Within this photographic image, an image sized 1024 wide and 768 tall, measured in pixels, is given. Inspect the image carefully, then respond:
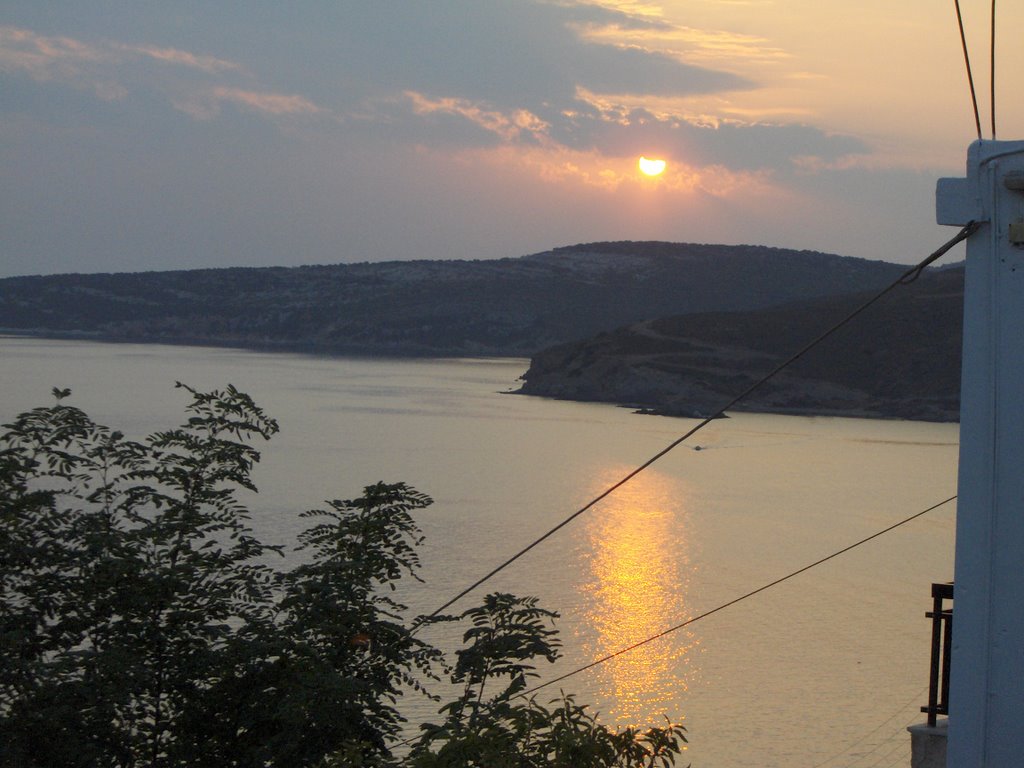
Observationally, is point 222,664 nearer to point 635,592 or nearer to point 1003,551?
point 1003,551

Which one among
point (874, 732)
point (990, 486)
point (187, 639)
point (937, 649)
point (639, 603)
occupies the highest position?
point (990, 486)

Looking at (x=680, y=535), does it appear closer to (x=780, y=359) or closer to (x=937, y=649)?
(x=937, y=649)

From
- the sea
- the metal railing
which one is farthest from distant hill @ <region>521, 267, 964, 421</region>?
the metal railing

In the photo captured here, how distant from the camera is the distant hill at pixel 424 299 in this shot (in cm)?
10450

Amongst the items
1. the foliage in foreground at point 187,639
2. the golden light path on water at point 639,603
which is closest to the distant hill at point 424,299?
the golden light path on water at point 639,603

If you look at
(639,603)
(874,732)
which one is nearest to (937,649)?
(874,732)

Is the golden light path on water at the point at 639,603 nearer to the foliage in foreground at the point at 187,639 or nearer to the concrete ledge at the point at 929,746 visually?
the foliage in foreground at the point at 187,639

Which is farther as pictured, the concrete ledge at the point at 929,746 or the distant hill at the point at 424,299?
the distant hill at the point at 424,299

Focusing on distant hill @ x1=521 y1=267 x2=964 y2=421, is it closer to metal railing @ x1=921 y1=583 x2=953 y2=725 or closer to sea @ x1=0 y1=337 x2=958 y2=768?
sea @ x1=0 y1=337 x2=958 y2=768

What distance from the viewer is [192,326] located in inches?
4360

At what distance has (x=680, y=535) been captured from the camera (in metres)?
26.1

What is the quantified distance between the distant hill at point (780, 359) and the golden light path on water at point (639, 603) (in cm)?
2590

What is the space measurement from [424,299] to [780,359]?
173ft

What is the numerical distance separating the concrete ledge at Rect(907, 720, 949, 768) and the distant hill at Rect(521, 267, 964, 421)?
4984 centimetres
